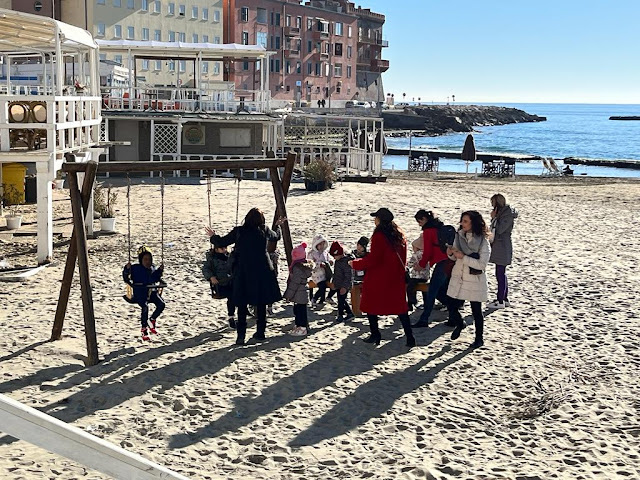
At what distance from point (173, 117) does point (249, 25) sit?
52.8 m

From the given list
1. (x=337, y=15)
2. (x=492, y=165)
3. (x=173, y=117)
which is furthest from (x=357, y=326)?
(x=337, y=15)

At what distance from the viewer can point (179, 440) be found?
6.21 m

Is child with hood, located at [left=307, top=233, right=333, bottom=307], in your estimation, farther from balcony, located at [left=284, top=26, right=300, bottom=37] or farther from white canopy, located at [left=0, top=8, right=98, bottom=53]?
balcony, located at [left=284, top=26, right=300, bottom=37]

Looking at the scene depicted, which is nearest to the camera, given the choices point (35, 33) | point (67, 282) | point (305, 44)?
point (67, 282)

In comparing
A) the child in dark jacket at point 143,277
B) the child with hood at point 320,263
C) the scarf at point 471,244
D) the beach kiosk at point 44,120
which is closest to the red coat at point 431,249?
the scarf at point 471,244

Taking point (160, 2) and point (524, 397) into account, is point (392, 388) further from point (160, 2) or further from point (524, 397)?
point (160, 2)

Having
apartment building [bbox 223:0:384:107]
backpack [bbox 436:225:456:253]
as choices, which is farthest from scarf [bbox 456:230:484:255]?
apartment building [bbox 223:0:384:107]

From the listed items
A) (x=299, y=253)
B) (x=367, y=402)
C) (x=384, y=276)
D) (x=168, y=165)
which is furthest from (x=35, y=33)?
(x=367, y=402)

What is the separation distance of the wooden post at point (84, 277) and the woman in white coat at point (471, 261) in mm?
3855

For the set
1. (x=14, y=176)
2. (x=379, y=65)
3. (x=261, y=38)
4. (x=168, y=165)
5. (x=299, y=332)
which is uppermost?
(x=261, y=38)

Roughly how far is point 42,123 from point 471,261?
7124mm

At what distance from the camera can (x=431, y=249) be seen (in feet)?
30.5

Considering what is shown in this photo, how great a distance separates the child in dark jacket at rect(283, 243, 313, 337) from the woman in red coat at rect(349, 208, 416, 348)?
0.87m

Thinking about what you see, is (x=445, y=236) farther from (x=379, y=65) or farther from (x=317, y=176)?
(x=379, y=65)
